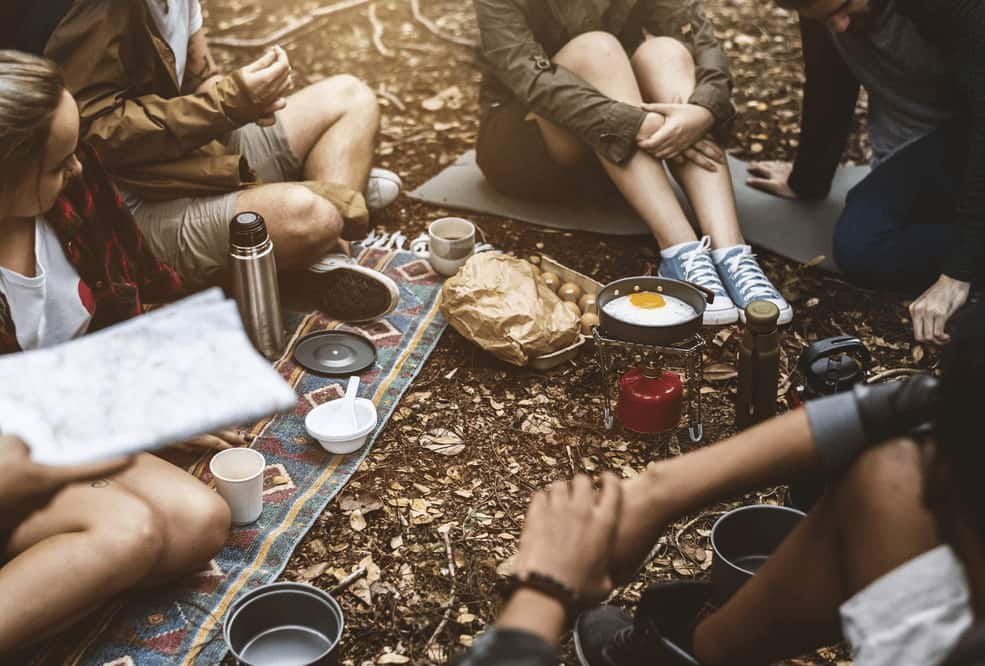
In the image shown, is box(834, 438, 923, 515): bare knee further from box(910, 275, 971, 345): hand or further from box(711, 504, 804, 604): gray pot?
box(910, 275, 971, 345): hand

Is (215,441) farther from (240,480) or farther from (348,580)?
(348,580)

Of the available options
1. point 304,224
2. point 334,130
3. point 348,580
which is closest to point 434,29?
point 334,130

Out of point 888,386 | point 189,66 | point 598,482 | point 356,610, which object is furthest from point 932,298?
point 189,66

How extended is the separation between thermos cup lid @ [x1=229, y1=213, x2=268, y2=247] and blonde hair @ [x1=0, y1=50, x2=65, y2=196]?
1.00 m

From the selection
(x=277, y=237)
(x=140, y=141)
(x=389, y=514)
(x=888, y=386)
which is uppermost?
(x=888, y=386)

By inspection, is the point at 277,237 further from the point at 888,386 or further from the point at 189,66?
the point at 888,386

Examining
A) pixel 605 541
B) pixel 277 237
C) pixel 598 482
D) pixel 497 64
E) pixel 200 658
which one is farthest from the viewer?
pixel 497 64

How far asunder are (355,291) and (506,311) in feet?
2.24

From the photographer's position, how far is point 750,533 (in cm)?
267

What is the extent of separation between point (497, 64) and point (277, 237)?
4.08ft

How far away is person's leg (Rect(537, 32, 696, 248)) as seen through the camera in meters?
4.05

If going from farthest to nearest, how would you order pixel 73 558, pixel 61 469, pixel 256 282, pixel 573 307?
pixel 573 307 → pixel 256 282 → pixel 73 558 → pixel 61 469

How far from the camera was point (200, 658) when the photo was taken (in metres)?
2.55

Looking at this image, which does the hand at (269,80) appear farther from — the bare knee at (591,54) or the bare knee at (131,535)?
the bare knee at (131,535)
